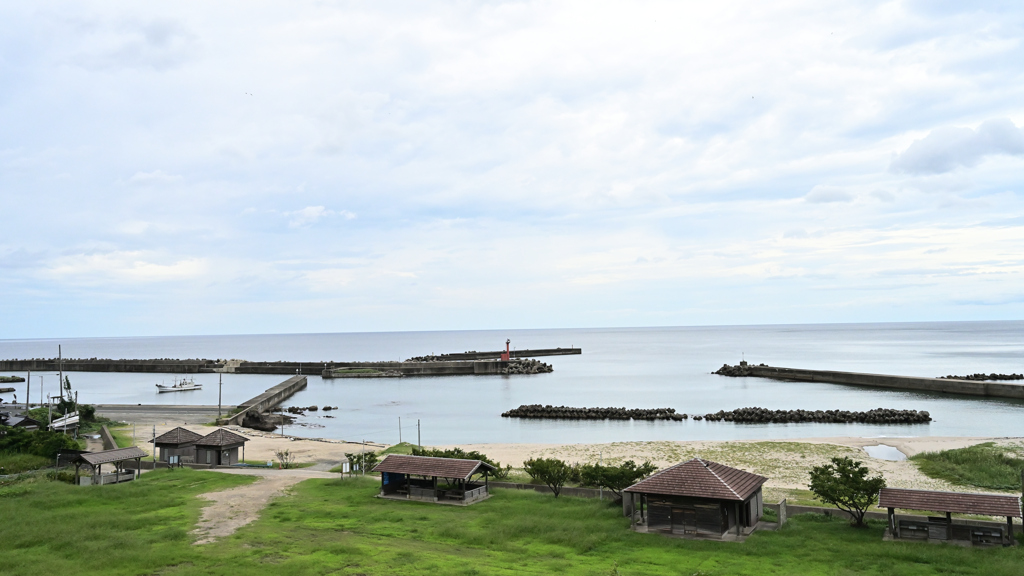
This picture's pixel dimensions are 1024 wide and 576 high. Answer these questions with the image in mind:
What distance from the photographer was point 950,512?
21.4 m

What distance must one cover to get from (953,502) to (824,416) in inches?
1681

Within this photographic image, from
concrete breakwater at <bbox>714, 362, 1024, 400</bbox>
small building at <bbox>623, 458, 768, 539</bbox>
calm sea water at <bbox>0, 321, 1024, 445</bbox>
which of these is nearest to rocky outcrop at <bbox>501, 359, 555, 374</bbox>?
calm sea water at <bbox>0, 321, 1024, 445</bbox>

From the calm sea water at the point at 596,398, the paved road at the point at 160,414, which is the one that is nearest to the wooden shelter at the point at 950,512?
the calm sea water at the point at 596,398

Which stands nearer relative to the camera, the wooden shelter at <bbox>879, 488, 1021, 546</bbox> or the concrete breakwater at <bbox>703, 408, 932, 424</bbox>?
the wooden shelter at <bbox>879, 488, 1021, 546</bbox>

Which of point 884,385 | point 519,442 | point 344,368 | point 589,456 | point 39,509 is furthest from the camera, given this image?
point 344,368

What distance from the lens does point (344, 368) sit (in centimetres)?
12406

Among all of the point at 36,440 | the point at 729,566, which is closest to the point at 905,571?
the point at 729,566

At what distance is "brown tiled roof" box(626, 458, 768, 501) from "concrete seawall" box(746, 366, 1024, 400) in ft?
221

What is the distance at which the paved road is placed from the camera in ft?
190

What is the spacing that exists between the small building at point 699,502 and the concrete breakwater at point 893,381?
67451 mm

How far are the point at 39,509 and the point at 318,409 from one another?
158 feet

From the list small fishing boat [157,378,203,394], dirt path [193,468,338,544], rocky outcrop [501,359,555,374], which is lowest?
dirt path [193,468,338,544]

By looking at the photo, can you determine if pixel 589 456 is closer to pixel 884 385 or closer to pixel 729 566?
pixel 729 566

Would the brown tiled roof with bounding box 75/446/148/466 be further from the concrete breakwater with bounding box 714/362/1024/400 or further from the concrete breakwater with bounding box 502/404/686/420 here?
the concrete breakwater with bounding box 714/362/1024/400
